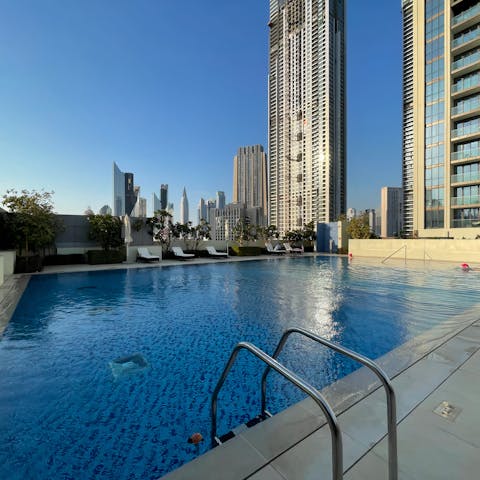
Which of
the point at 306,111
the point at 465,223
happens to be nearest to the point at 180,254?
the point at 465,223

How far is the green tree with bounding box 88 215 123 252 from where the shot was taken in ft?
50.3

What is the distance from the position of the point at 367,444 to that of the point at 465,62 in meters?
38.5

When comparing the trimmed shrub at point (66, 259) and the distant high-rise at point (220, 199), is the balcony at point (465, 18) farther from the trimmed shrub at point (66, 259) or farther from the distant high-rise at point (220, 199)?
the distant high-rise at point (220, 199)

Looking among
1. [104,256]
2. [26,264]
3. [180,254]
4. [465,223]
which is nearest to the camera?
[26,264]

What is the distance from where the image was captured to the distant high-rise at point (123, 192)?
238 feet

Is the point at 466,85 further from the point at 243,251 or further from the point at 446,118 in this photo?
the point at 243,251

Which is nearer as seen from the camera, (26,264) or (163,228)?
(26,264)

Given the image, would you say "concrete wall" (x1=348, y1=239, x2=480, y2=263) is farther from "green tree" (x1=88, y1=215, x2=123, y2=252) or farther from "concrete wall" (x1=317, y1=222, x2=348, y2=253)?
"green tree" (x1=88, y1=215, x2=123, y2=252)

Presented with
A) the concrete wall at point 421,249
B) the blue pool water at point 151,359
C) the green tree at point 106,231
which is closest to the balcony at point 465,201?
the concrete wall at point 421,249

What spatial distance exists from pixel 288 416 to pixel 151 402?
5.21 feet

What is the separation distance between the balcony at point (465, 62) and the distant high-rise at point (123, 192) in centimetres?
6673

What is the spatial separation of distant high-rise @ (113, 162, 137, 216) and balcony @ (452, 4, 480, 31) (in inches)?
2652

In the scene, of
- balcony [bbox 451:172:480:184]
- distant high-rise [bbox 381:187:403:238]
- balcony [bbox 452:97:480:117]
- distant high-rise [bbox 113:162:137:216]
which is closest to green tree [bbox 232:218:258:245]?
balcony [bbox 451:172:480:184]

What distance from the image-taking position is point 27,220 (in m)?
12.2
